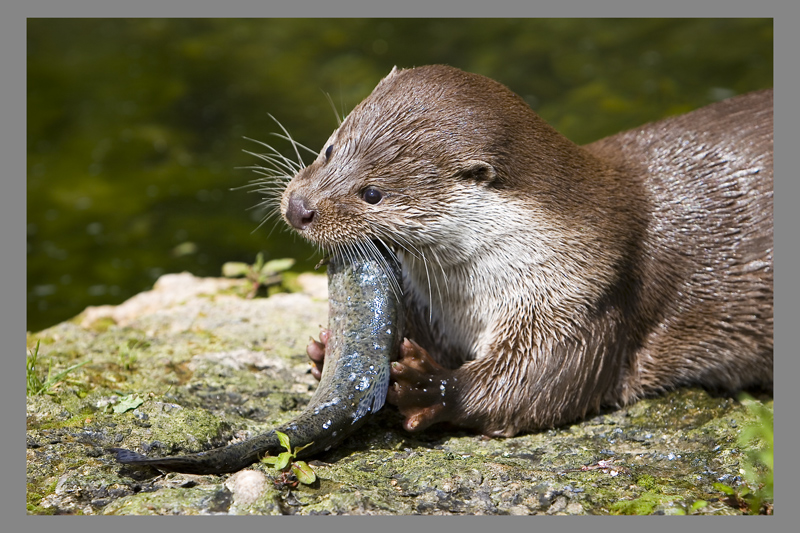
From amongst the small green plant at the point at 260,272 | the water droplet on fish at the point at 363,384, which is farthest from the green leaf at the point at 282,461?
the small green plant at the point at 260,272

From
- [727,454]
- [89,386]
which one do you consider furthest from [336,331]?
[727,454]

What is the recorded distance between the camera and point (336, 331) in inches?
133

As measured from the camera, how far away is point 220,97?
24.3 feet

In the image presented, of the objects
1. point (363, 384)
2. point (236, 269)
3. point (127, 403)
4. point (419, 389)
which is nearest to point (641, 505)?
point (419, 389)

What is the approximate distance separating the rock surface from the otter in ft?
0.57

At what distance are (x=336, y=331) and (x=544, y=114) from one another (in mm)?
4063

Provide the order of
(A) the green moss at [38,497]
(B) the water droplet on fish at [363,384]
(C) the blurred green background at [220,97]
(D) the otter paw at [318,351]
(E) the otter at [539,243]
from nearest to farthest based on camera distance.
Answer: (A) the green moss at [38,497] → (B) the water droplet on fish at [363,384] → (E) the otter at [539,243] → (D) the otter paw at [318,351] → (C) the blurred green background at [220,97]

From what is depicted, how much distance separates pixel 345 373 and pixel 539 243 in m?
0.88

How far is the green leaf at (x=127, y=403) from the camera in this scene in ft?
10.8

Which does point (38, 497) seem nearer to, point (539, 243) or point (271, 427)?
point (271, 427)

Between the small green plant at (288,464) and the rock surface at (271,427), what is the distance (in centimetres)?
3

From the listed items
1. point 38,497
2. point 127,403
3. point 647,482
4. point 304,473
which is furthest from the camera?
point 127,403

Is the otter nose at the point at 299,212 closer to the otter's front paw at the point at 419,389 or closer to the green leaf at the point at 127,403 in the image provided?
the otter's front paw at the point at 419,389

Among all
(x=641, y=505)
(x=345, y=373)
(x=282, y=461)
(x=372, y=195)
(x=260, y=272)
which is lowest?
(x=641, y=505)
